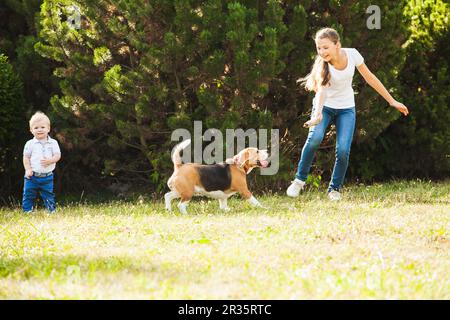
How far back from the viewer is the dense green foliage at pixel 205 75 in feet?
28.7

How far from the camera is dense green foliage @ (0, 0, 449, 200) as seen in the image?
8.73 m

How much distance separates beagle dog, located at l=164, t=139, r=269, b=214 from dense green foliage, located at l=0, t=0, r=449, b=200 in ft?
3.47

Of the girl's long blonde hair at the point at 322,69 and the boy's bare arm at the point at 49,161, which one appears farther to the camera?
the boy's bare arm at the point at 49,161

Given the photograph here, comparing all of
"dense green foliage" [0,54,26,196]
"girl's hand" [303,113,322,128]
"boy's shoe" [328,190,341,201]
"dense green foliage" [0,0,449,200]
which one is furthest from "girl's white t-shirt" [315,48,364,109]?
"dense green foliage" [0,54,26,196]

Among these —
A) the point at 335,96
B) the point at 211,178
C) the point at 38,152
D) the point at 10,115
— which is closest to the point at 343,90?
the point at 335,96

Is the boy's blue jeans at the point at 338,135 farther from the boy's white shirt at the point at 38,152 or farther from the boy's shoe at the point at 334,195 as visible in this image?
the boy's white shirt at the point at 38,152

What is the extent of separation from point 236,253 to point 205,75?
181 inches

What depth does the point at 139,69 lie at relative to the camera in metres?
9.08

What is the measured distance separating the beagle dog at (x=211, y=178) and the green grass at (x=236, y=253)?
Result: 0.68ft

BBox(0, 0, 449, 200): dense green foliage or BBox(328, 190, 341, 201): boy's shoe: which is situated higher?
BBox(0, 0, 449, 200): dense green foliage

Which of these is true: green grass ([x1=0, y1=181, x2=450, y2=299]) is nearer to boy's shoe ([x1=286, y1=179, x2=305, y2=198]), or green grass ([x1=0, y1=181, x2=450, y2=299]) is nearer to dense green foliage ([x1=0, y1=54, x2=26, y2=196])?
boy's shoe ([x1=286, y1=179, x2=305, y2=198])

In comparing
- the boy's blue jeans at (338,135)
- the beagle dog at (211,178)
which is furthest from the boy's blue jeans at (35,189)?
the boy's blue jeans at (338,135)
